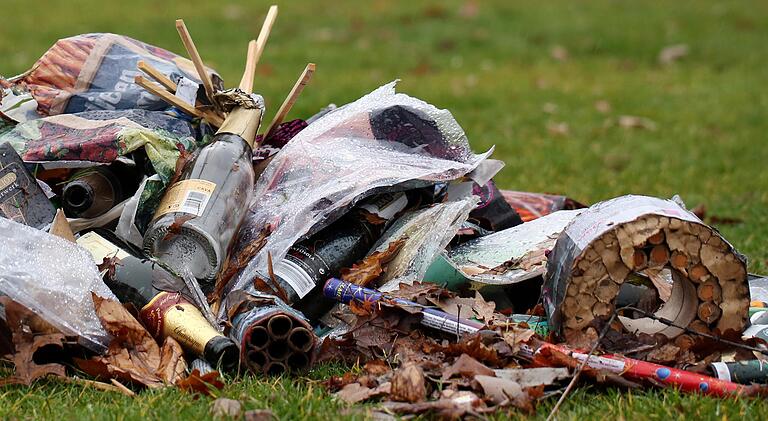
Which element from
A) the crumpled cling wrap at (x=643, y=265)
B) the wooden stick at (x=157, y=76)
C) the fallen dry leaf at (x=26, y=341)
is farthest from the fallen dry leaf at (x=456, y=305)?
the wooden stick at (x=157, y=76)

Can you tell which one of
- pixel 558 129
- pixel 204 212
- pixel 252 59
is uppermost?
pixel 252 59

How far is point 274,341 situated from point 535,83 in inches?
270

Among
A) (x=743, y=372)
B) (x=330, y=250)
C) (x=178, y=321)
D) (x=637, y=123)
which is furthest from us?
→ (x=637, y=123)

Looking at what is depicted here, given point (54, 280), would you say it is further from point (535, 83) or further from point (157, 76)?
point (535, 83)

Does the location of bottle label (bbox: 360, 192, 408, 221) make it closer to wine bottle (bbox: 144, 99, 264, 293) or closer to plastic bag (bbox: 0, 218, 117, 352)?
wine bottle (bbox: 144, 99, 264, 293)

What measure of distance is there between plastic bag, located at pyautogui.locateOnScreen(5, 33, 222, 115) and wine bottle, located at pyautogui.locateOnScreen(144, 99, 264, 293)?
0.55m

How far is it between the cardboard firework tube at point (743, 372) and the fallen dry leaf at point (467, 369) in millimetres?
628

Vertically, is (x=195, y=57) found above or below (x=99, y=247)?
above

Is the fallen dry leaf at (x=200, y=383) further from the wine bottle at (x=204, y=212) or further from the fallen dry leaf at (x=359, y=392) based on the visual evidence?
the wine bottle at (x=204, y=212)

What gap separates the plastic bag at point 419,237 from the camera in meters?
3.32

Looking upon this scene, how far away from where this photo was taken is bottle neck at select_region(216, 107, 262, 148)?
3619 millimetres

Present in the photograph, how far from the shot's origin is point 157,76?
375 cm

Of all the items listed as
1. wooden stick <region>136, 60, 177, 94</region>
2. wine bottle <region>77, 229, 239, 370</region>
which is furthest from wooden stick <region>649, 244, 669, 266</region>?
wooden stick <region>136, 60, 177, 94</region>

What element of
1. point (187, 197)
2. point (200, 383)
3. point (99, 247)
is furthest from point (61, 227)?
point (200, 383)
